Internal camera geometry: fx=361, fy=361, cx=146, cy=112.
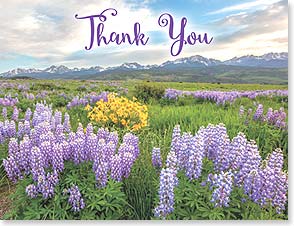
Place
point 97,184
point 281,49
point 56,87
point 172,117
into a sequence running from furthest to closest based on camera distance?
point 56,87
point 172,117
point 281,49
point 97,184

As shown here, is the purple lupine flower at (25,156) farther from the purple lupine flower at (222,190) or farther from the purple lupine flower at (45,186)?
the purple lupine flower at (222,190)

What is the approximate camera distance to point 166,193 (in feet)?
8.16

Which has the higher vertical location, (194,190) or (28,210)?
(194,190)

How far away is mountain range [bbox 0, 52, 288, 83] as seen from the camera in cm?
412

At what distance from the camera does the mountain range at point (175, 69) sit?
4.12 metres

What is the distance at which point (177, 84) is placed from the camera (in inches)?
221

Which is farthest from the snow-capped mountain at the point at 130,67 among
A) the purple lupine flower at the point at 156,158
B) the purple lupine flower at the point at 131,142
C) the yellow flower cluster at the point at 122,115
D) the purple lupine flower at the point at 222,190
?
the purple lupine flower at the point at 222,190

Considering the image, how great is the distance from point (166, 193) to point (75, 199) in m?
0.77

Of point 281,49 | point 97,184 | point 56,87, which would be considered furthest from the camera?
point 56,87

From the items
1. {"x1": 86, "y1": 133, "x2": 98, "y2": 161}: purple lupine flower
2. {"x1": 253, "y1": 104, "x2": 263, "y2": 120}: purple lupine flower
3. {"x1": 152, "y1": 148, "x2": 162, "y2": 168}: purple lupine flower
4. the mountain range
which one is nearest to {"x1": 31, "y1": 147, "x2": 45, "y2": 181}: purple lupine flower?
{"x1": 86, "y1": 133, "x2": 98, "y2": 161}: purple lupine flower

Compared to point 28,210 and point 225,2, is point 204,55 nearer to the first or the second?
point 225,2

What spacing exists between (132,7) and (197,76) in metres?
1.60

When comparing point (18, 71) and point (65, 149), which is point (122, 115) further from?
point (65, 149)

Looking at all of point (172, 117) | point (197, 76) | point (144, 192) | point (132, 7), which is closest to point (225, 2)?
point (132, 7)
